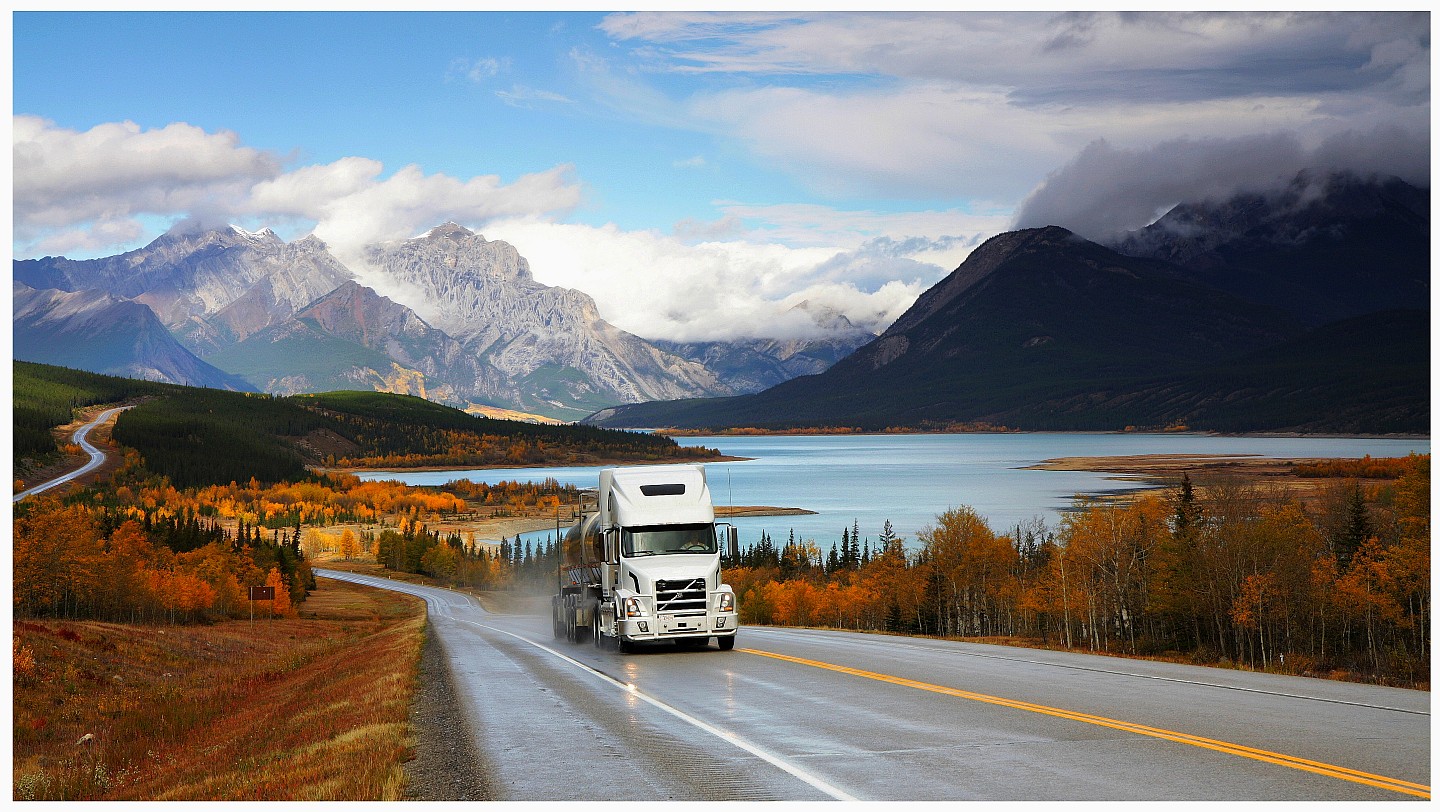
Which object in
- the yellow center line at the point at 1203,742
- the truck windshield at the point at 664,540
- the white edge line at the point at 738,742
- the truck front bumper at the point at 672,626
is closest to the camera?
the yellow center line at the point at 1203,742

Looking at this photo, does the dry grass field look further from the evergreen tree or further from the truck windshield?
the evergreen tree

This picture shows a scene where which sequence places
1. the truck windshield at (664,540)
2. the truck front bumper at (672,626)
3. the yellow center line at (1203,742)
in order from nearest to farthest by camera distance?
the yellow center line at (1203,742), the truck front bumper at (672,626), the truck windshield at (664,540)

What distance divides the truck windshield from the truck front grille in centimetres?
107

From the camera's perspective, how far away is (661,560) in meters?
29.1

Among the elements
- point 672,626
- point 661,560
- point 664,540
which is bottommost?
point 672,626

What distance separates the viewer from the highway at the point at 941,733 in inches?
467

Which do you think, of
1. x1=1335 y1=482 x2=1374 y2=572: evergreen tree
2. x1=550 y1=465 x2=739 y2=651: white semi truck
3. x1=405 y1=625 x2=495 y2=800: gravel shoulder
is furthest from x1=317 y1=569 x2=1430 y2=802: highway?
x1=1335 y1=482 x2=1374 y2=572: evergreen tree

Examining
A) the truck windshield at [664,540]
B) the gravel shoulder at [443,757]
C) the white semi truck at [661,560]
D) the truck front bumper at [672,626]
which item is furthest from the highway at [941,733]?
the truck windshield at [664,540]

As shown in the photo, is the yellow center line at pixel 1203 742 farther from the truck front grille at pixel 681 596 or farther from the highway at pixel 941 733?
the truck front grille at pixel 681 596

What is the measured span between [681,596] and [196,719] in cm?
1469

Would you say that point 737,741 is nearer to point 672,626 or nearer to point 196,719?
point 672,626

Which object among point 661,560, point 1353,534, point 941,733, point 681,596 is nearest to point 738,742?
point 941,733

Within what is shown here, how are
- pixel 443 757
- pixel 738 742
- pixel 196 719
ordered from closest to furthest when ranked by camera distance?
pixel 443 757, pixel 738 742, pixel 196 719

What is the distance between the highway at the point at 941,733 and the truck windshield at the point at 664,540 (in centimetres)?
389
